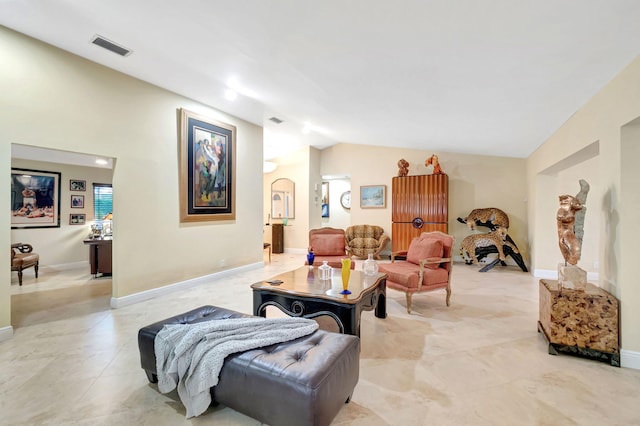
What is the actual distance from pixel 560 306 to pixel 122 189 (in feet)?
16.0

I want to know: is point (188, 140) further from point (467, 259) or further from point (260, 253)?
point (467, 259)

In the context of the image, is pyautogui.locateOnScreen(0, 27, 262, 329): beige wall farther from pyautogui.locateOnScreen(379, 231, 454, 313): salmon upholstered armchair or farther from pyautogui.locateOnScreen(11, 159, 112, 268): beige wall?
pyautogui.locateOnScreen(11, 159, 112, 268): beige wall

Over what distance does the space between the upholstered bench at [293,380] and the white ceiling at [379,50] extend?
7.28ft

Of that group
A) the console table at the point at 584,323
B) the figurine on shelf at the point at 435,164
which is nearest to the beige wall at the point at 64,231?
the figurine on shelf at the point at 435,164

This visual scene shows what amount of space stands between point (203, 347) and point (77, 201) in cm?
637

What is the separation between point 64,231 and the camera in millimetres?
6039

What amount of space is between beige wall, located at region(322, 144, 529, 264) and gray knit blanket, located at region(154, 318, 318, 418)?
589 centimetres

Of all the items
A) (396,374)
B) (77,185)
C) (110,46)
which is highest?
(110,46)

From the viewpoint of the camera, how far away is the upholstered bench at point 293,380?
56.7 inches

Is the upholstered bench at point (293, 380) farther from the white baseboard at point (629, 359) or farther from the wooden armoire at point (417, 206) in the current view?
the wooden armoire at point (417, 206)

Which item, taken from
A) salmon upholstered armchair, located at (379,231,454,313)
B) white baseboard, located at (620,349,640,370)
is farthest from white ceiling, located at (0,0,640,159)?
white baseboard, located at (620,349,640,370)

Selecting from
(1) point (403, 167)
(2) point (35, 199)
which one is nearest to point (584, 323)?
(1) point (403, 167)

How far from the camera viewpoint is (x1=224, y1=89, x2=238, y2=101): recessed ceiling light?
4351 millimetres

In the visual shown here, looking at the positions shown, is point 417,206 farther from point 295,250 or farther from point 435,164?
point 295,250
